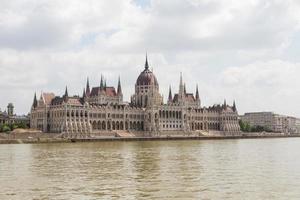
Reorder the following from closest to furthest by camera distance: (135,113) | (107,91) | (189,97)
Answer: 1. (135,113)
2. (107,91)
3. (189,97)

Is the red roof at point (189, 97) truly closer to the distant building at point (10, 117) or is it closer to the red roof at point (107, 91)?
the red roof at point (107, 91)

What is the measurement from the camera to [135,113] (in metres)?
145

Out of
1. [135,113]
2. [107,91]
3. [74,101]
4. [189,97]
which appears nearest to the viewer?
[74,101]

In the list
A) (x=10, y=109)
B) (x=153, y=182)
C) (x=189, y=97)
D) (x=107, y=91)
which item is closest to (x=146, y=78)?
(x=107, y=91)

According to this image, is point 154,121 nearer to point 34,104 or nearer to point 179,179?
point 34,104

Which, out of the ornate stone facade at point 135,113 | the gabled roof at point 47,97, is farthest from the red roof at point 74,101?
the gabled roof at point 47,97

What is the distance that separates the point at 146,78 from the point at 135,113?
15.5 m

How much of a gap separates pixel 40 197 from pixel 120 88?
136434mm

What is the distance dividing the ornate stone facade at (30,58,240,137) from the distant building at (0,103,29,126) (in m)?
14.3

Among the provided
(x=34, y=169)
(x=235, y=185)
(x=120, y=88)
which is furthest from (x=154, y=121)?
(x=235, y=185)

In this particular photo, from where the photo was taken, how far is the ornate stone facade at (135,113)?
419 feet

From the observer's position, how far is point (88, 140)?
109188 mm

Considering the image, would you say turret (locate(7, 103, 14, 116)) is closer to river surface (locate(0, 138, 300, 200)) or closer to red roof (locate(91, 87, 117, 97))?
red roof (locate(91, 87, 117, 97))

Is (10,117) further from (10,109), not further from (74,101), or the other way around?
(74,101)
